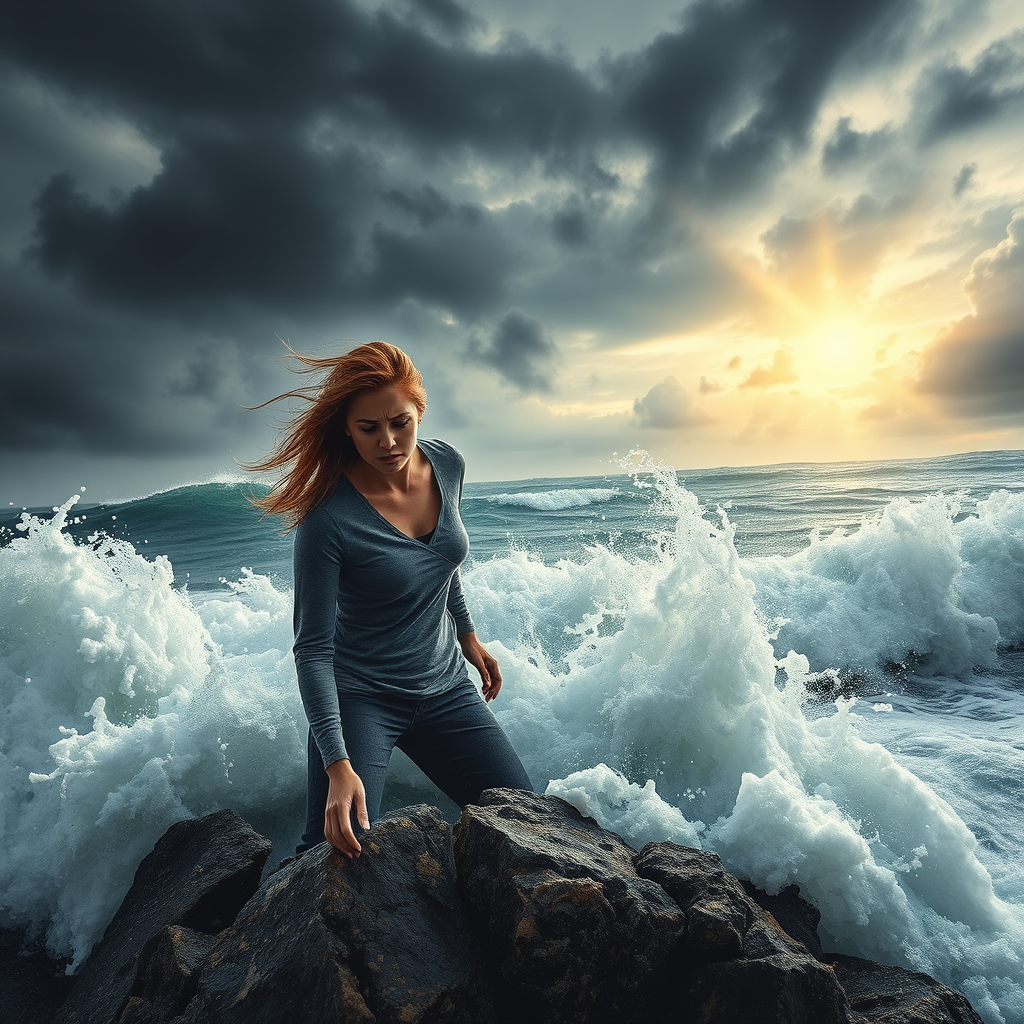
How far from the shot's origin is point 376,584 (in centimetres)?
234

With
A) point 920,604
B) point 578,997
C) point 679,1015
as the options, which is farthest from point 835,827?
point 920,604

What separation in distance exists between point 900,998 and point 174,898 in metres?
2.62

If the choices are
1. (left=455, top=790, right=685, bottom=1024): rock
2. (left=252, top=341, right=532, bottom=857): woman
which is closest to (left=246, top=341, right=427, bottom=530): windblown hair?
(left=252, top=341, right=532, bottom=857): woman

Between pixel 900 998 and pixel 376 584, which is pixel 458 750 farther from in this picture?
pixel 900 998

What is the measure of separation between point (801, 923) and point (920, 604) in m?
5.75

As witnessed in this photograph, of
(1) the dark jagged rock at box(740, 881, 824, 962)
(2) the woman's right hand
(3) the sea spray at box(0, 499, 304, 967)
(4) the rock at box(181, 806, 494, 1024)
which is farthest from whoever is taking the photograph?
(3) the sea spray at box(0, 499, 304, 967)

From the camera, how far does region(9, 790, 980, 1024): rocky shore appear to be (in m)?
1.55

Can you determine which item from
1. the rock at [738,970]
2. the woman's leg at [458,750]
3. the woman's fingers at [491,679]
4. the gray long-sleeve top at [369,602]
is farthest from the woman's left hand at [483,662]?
the rock at [738,970]

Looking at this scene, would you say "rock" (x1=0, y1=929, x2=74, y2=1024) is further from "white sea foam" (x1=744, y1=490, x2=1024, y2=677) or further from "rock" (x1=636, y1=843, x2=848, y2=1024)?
"white sea foam" (x1=744, y1=490, x2=1024, y2=677)

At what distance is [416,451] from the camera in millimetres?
2703

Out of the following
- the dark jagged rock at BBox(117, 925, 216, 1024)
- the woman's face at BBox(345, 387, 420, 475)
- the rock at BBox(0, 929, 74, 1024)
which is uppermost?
the woman's face at BBox(345, 387, 420, 475)

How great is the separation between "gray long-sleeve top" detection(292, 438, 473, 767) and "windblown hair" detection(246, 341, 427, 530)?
11 cm

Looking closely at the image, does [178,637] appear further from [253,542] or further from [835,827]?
[253,542]

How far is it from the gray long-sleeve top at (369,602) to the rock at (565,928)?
576mm
